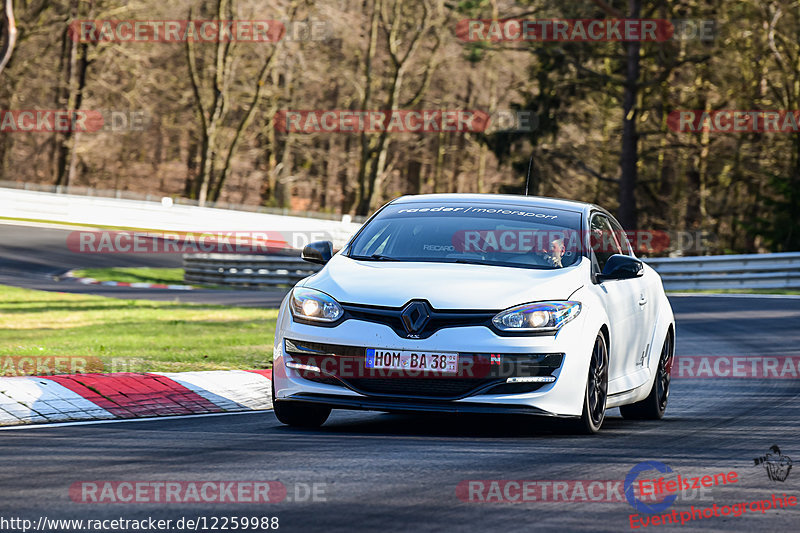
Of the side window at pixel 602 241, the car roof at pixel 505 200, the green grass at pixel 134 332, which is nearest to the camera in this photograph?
the side window at pixel 602 241

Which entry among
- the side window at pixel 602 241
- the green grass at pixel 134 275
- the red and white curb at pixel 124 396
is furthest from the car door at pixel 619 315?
the green grass at pixel 134 275

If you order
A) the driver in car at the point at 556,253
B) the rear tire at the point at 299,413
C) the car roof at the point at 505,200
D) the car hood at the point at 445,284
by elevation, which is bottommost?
the rear tire at the point at 299,413

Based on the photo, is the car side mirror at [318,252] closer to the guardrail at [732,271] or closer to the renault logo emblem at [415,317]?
the renault logo emblem at [415,317]

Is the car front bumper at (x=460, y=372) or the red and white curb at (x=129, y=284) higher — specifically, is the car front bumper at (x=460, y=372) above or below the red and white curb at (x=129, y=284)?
above

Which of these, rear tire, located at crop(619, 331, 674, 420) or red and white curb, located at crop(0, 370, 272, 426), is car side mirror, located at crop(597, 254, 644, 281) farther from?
red and white curb, located at crop(0, 370, 272, 426)

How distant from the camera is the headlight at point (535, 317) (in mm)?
7508

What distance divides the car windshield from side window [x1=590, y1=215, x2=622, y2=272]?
0.76ft

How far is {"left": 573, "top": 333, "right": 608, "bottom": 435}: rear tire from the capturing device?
26.1 feet

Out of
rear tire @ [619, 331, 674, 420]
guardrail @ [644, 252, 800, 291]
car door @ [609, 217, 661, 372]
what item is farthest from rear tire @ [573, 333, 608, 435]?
guardrail @ [644, 252, 800, 291]

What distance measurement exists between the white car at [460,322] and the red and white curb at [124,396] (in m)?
1.36

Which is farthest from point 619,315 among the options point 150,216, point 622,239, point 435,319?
point 150,216

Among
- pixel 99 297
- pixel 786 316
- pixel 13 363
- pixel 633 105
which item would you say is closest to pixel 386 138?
pixel 633 105

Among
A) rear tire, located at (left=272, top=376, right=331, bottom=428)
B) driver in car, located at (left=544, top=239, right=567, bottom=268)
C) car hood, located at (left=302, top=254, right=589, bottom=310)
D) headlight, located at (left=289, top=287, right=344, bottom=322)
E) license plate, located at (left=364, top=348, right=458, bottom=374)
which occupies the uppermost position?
driver in car, located at (left=544, top=239, right=567, bottom=268)

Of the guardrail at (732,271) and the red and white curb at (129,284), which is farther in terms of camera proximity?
the red and white curb at (129,284)
